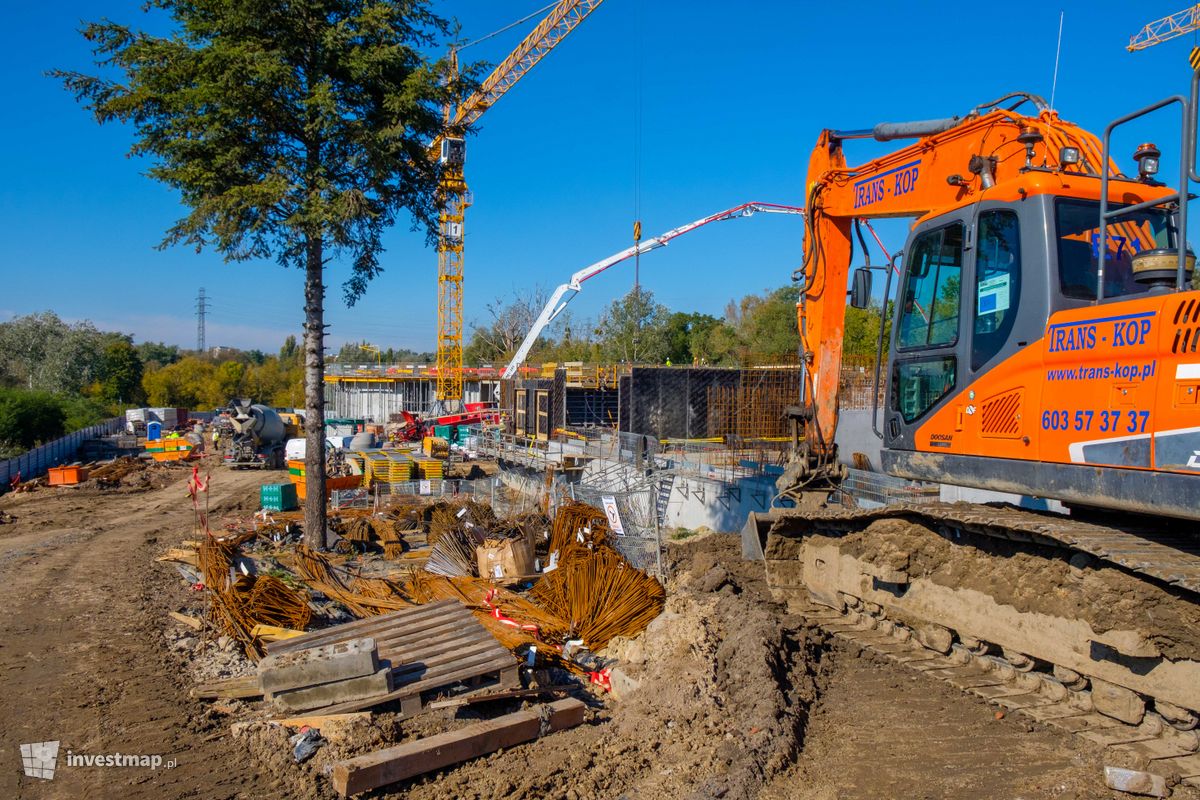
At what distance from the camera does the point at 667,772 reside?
5.41 metres

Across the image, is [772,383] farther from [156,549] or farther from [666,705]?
[666,705]

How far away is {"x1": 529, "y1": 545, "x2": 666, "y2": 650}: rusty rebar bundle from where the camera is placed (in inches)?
360

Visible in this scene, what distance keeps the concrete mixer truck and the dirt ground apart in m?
23.4

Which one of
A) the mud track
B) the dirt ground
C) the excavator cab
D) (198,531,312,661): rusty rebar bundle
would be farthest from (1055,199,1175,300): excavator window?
(198,531,312,661): rusty rebar bundle

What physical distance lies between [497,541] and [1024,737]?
8536 millimetres

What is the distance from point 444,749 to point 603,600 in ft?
12.7

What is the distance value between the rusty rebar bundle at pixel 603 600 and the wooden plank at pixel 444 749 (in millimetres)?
2544

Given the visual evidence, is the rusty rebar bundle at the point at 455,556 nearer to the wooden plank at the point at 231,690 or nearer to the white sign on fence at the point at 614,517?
the white sign on fence at the point at 614,517

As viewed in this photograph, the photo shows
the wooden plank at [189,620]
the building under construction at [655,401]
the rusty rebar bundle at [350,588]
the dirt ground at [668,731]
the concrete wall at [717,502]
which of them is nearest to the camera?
the dirt ground at [668,731]

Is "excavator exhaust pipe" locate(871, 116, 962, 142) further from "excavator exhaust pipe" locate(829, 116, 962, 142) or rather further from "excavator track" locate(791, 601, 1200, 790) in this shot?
"excavator track" locate(791, 601, 1200, 790)

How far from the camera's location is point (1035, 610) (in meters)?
6.00

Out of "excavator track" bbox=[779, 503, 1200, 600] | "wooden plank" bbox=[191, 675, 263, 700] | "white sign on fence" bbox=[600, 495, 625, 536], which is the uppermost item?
"excavator track" bbox=[779, 503, 1200, 600]

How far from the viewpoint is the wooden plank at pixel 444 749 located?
17.5ft

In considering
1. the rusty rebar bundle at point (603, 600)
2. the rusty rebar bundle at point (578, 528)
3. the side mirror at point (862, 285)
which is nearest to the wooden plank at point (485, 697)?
the rusty rebar bundle at point (603, 600)
